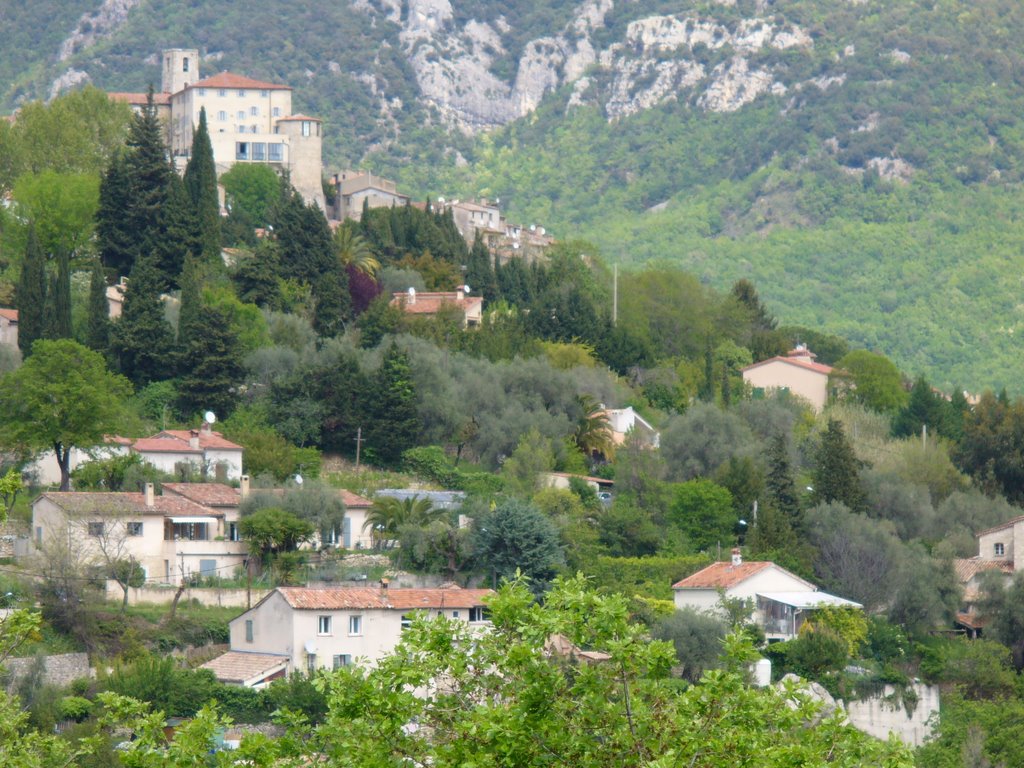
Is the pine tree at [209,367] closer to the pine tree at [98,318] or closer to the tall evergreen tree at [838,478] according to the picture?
the pine tree at [98,318]

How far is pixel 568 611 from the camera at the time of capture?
66.6 ft

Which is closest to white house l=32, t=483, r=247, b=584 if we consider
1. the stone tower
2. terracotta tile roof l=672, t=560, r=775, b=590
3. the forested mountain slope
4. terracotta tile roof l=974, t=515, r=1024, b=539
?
terracotta tile roof l=672, t=560, r=775, b=590

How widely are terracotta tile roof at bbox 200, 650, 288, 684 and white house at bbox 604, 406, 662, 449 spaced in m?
23.0

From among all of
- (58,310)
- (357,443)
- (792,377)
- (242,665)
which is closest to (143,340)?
(58,310)

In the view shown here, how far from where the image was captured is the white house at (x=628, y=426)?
237ft

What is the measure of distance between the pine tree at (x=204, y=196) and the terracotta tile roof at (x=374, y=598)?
2375 cm

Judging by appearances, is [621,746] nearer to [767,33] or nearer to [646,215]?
[646,215]

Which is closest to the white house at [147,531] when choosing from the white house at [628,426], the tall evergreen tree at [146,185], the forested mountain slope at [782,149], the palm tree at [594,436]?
the palm tree at [594,436]

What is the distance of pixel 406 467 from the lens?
67062 mm

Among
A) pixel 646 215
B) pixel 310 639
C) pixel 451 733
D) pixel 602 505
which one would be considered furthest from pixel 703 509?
pixel 646 215

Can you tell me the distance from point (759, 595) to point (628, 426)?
15735mm

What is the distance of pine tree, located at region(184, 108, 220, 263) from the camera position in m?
75.4

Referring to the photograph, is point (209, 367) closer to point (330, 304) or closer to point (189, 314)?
point (189, 314)

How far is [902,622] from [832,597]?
2.82m
